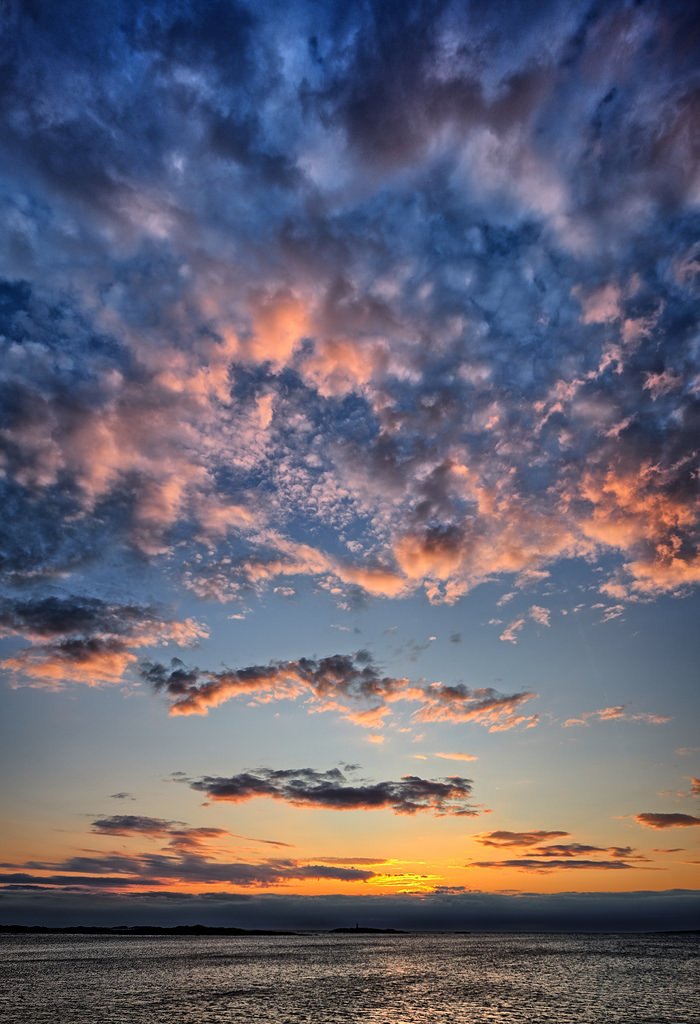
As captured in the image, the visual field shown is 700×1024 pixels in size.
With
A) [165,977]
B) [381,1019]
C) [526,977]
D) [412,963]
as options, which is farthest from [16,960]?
[381,1019]

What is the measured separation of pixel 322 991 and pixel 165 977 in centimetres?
3042

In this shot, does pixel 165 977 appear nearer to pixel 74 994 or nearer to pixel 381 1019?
pixel 74 994

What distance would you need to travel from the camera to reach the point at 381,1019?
53.7 metres

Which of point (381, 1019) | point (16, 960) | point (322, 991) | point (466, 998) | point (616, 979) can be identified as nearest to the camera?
point (381, 1019)

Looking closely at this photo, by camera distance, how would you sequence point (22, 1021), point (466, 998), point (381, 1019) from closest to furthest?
point (22, 1021)
point (381, 1019)
point (466, 998)

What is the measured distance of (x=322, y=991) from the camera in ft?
247

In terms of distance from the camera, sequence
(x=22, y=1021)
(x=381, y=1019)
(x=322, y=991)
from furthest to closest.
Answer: (x=322, y=991) < (x=381, y=1019) < (x=22, y=1021)

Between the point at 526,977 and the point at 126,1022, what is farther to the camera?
the point at 526,977

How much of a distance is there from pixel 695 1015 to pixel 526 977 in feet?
149

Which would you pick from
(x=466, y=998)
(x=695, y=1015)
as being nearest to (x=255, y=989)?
(x=466, y=998)

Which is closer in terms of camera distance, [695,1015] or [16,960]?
[695,1015]

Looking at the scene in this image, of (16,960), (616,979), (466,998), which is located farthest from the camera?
(16,960)

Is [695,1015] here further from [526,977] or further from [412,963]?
Answer: [412,963]

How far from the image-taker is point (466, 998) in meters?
69.1
